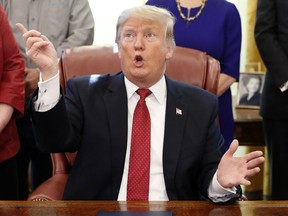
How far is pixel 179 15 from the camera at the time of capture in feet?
10.8

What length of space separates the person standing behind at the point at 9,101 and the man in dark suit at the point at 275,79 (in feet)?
4.26

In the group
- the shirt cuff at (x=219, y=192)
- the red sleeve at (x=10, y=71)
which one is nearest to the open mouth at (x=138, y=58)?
the shirt cuff at (x=219, y=192)

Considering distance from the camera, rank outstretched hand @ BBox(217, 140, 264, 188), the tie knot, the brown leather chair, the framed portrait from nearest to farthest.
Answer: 1. outstretched hand @ BBox(217, 140, 264, 188)
2. the tie knot
3. the brown leather chair
4. the framed portrait

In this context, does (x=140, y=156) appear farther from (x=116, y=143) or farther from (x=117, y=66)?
(x=117, y=66)

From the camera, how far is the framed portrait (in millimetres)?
4160

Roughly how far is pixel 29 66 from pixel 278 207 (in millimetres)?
1946

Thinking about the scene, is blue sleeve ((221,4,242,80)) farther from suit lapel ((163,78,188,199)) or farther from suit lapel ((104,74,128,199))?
suit lapel ((104,74,128,199))

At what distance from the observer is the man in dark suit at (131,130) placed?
2.39 meters

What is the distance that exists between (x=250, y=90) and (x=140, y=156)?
196 centimetres

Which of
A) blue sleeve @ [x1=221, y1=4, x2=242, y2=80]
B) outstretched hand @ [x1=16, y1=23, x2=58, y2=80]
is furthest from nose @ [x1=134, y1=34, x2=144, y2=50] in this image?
blue sleeve @ [x1=221, y1=4, x2=242, y2=80]

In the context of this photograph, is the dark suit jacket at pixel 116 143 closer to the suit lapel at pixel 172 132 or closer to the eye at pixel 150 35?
the suit lapel at pixel 172 132

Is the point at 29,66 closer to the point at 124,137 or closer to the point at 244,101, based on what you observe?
the point at 124,137

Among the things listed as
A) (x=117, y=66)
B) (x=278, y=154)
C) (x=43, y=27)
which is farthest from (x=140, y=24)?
(x=278, y=154)

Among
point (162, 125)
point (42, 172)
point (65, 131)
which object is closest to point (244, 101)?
point (42, 172)
